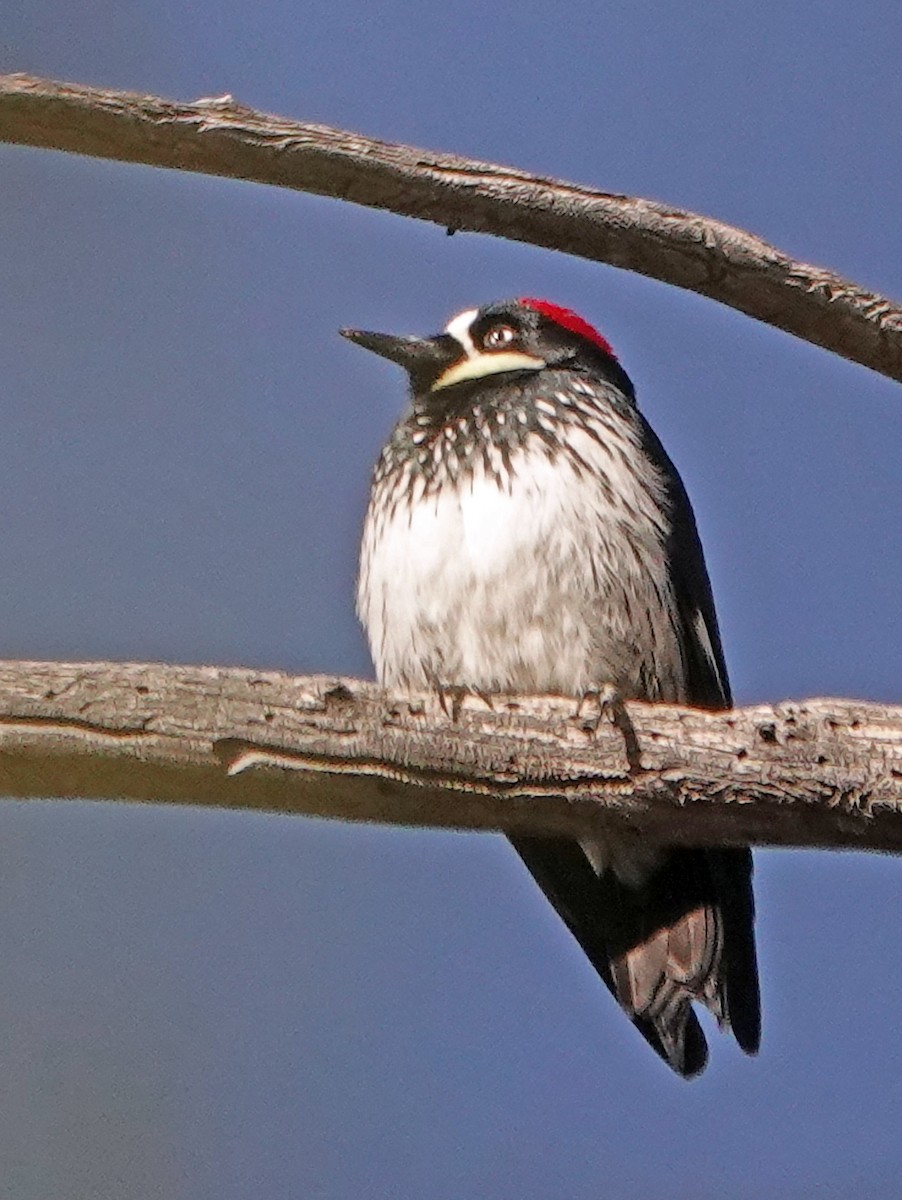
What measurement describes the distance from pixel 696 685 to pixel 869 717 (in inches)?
37.4

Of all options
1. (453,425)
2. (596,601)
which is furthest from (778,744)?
(453,425)

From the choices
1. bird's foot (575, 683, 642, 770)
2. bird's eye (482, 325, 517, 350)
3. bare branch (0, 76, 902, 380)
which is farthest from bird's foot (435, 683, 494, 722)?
bird's eye (482, 325, 517, 350)

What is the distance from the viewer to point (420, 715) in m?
2.70

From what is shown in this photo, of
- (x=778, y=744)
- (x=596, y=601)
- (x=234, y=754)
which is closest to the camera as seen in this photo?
(x=234, y=754)

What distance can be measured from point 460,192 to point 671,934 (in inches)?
66.9

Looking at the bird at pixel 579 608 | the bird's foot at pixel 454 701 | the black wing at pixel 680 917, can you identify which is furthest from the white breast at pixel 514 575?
the bird's foot at pixel 454 701

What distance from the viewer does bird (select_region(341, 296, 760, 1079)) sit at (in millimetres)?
3496

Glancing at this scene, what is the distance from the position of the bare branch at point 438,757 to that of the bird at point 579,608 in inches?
25.5

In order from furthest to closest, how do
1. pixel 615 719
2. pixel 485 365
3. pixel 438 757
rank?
1. pixel 485 365
2. pixel 615 719
3. pixel 438 757

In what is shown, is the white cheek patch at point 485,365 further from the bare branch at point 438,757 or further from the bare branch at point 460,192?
the bare branch at point 438,757

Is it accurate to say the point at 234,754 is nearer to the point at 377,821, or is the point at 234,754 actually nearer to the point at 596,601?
the point at 377,821

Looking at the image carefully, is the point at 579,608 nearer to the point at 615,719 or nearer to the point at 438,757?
the point at 615,719

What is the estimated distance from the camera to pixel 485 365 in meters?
4.08

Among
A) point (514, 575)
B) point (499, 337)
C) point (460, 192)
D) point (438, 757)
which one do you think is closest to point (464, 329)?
point (499, 337)
